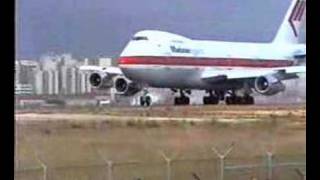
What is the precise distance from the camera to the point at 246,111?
7.88 feet

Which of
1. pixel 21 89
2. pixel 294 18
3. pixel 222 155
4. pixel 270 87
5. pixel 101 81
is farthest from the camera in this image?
pixel 270 87

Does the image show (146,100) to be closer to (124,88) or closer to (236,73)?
(124,88)

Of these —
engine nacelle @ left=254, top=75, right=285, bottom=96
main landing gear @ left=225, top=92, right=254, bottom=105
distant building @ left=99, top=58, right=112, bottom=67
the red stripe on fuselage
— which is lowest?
main landing gear @ left=225, top=92, right=254, bottom=105

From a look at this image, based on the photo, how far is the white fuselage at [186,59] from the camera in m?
3.83

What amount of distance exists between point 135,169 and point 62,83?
37cm

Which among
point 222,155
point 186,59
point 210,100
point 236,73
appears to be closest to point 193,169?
point 222,155

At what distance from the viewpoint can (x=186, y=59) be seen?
15.7 feet

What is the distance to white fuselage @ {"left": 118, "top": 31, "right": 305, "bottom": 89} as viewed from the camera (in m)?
3.83

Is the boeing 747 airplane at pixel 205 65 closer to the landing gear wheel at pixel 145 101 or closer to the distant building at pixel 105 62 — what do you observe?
the distant building at pixel 105 62

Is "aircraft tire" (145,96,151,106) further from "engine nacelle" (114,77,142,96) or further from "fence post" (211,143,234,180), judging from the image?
"fence post" (211,143,234,180)

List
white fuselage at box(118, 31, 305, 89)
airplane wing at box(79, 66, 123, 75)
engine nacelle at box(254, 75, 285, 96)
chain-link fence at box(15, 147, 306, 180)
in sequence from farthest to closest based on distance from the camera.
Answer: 1. white fuselage at box(118, 31, 305, 89)
2. engine nacelle at box(254, 75, 285, 96)
3. airplane wing at box(79, 66, 123, 75)
4. chain-link fence at box(15, 147, 306, 180)

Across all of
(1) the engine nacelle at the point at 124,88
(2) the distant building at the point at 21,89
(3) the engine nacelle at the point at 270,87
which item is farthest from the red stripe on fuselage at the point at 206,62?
(2) the distant building at the point at 21,89

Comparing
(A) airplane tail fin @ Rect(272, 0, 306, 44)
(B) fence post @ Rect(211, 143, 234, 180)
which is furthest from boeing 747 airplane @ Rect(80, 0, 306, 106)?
(B) fence post @ Rect(211, 143, 234, 180)

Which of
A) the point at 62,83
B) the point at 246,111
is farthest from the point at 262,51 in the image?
the point at 62,83
